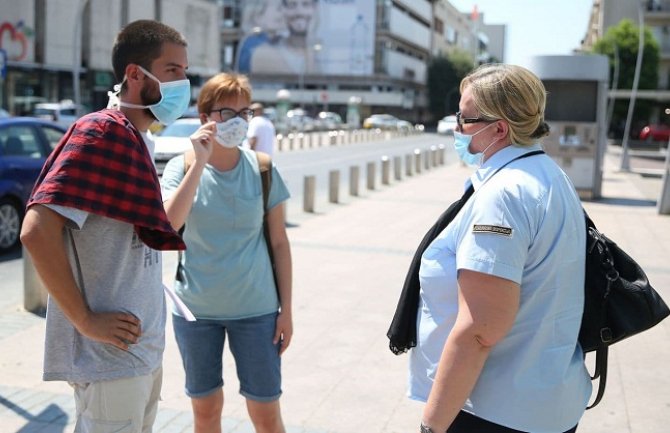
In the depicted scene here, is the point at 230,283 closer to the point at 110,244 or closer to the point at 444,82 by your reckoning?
the point at 110,244

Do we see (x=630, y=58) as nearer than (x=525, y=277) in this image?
No

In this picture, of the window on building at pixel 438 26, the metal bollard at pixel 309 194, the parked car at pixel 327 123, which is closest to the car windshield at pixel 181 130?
the metal bollard at pixel 309 194

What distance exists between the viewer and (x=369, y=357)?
19.0ft

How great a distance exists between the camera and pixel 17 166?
10156 mm

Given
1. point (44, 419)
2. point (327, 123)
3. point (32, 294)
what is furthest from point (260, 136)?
point (327, 123)

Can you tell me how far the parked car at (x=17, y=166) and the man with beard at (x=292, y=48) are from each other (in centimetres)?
7923

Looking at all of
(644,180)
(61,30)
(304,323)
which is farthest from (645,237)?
(61,30)

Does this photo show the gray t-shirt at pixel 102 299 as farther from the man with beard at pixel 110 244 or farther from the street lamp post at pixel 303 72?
the street lamp post at pixel 303 72

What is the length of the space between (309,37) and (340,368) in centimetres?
8625

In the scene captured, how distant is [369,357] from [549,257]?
12.3 feet

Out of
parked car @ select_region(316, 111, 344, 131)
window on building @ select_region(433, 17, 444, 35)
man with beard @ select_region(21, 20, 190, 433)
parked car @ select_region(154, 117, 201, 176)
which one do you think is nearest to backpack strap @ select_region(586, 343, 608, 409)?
man with beard @ select_region(21, 20, 190, 433)

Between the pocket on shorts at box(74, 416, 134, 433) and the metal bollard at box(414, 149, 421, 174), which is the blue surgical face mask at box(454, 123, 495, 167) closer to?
the pocket on shorts at box(74, 416, 134, 433)

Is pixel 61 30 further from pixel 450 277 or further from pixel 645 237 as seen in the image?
pixel 450 277

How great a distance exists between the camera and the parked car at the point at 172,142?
1658 cm
